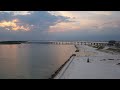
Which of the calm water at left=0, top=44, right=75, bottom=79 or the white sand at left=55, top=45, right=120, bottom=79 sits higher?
the white sand at left=55, top=45, right=120, bottom=79

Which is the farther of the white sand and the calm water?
the calm water

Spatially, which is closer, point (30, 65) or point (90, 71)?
point (90, 71)

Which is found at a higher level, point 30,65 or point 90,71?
point 90,71

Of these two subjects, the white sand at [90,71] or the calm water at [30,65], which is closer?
the white sand at [90,71]

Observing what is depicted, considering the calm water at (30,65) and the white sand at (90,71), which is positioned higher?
the white sand at (90,71)
